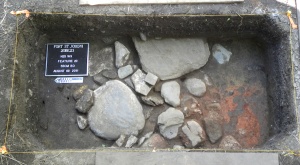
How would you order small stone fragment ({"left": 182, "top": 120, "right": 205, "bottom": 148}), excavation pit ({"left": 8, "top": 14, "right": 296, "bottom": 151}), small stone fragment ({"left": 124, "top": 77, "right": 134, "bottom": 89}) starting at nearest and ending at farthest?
excavation pit ({"left": 8, "top": 14, "right": 296, "bottom": 151}), small stone fragment ({"left": 182, "top": 120, "right": 205, "bottom": 148}), small stone fragment ({"left": 124, "top": 77, "right": 134, "bottom": 89})

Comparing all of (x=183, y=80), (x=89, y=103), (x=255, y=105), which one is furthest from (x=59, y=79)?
(x=255, y=105)

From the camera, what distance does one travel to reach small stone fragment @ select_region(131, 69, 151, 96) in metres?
2.32

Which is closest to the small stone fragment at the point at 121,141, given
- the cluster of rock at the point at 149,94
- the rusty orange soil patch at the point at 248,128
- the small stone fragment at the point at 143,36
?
the cluster of rock at the point at 149,94

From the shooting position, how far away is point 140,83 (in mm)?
2336

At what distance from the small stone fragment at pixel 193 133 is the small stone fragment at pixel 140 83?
1.17ft

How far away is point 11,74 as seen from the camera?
204 centimetres

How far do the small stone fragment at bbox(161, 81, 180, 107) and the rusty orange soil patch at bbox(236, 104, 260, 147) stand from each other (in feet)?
1.48

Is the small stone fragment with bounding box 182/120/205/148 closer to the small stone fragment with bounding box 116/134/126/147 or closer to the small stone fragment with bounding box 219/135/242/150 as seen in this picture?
the small stone fragment with bounding box 219/135/242/150

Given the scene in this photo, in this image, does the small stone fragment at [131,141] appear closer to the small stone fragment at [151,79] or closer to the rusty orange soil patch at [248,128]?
the small stone fragment at [151,79]

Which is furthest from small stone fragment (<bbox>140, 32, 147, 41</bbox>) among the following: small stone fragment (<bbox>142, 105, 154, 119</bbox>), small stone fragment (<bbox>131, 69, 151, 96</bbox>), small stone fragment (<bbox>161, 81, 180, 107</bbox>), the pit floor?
small stone fragment (<bbox>142, 105, 154, 119</bbox>)

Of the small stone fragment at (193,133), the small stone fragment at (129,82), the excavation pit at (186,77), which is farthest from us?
the small stone fragment at (129,82)

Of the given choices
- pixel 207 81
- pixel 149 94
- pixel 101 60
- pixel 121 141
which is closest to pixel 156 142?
pixel 121 141

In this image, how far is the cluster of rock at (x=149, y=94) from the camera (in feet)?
7.43

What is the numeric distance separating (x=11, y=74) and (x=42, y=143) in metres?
0.48
